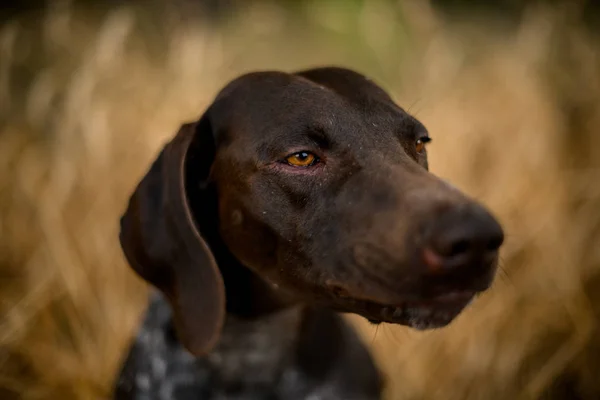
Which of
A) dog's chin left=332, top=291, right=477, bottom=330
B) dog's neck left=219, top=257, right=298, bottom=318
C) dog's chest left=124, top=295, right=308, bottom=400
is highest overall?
Answer: dog's chin left=332, top=291, right=477, bottom=330

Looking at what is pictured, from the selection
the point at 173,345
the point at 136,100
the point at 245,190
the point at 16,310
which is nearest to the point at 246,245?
the point at 245,190

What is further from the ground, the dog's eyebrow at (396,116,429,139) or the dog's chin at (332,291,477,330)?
the dog's eyebrow at (396,116,429,139)

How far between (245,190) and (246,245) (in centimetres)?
18

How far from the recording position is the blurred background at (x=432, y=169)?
3.37 meters

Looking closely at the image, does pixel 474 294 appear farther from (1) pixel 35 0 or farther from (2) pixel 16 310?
(1) pixel 35 0

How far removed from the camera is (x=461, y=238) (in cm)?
148

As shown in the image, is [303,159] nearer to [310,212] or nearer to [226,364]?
[310,212]

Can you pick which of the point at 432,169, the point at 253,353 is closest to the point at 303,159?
the point at 253,353

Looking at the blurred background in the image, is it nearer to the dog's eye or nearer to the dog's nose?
the dog's eye

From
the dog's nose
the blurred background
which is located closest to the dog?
the dog's nose

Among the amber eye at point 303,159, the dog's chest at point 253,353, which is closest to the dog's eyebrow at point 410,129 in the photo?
the amber eye at point 303,159

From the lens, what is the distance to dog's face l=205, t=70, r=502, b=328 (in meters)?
1.55

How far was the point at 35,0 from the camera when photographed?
698cm

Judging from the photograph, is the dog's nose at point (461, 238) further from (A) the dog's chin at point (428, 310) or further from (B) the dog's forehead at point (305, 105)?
(B) the dog's forehead at point (305, 105)
